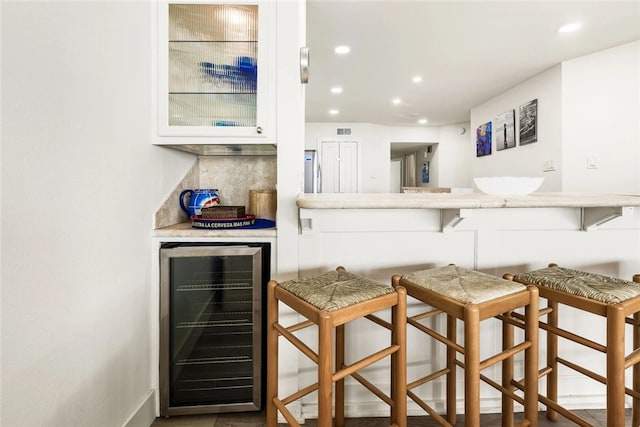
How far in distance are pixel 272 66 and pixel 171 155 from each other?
2.43ft

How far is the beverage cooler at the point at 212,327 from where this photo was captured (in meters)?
1.56

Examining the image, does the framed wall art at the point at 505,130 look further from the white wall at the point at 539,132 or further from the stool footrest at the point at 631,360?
the stool footrest at the point at 631,360

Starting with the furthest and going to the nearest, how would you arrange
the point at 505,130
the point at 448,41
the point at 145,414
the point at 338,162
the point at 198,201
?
the point at 338,162
the point at 505,130
the point at 448,41
the point at 198,201
the point at 145,414

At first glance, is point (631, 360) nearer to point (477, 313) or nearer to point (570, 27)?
point (477, 313)

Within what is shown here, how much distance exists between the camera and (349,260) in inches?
62.2

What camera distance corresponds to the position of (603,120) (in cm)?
364

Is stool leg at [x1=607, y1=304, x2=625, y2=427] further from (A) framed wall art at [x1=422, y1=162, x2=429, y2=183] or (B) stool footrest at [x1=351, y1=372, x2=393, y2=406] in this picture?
(A) framed wall art at [x1=422, y1=162, x2=429, y2=183]

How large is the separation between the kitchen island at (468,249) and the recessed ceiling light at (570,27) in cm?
229

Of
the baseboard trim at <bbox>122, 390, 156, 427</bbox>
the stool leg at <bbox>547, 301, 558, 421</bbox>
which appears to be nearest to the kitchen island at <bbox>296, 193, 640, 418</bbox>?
the stool leg at <bbox>547, 301, 558, 421</bbox>

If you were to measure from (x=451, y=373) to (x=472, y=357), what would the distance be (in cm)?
53

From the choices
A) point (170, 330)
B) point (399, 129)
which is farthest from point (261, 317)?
point (399, 129)

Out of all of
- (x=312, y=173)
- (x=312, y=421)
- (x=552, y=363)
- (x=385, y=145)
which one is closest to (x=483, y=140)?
(x=385, y=145)

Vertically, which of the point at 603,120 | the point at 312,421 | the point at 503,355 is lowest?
the point at 312,421

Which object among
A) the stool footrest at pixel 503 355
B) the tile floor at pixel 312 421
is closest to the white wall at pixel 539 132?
the tile floor at pixel 312 421
